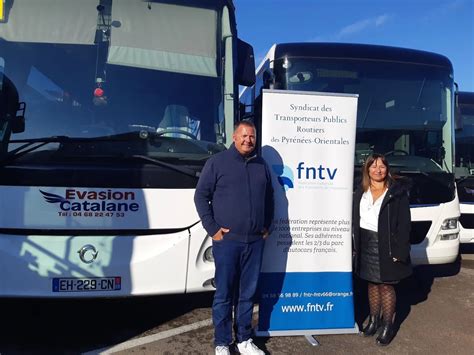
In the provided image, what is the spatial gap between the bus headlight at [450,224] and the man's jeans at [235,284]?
2.78 m

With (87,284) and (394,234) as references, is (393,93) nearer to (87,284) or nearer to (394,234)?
(394,234)

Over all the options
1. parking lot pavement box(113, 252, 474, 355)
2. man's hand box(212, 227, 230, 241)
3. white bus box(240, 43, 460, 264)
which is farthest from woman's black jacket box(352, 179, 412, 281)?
white bus box(240, 43, 460, 264)

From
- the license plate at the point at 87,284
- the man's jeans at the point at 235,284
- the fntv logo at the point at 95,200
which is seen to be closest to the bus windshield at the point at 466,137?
the man's jeans at the point at 235,284

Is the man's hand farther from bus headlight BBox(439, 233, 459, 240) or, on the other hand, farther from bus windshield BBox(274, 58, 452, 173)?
bus headlight BBox(439, 233, 459, 240)

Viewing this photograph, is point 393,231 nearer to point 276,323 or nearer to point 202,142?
point 276,323

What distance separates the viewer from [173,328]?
4.35 m

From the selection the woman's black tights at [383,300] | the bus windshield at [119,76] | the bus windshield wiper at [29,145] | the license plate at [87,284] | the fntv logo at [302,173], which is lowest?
the woman's black tights at [383,300]

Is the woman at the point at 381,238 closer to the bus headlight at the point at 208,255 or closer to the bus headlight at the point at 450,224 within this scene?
the bus headlight at the point at 208,255

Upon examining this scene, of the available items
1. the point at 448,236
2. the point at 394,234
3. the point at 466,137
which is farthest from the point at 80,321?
the point at 466,137

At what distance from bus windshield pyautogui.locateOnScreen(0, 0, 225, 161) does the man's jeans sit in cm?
89

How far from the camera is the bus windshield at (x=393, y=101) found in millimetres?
5586

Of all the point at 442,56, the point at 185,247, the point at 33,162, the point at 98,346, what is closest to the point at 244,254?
the point at 185,247

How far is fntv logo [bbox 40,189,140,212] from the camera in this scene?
354 cm

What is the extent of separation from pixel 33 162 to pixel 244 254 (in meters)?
1.77
